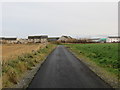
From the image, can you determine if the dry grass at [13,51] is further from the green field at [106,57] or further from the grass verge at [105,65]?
the green field at [106,57]

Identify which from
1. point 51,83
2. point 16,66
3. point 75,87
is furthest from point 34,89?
point 16,66

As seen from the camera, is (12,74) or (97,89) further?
(12,74)

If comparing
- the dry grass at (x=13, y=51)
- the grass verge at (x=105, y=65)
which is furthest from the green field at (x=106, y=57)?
the dry grass at (x=13, y=51)

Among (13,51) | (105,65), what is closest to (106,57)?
(105,65)

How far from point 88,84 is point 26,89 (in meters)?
3.17

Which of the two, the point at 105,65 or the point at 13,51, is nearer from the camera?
the point at 105,65

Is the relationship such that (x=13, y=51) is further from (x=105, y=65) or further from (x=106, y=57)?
(x=105, y=65)

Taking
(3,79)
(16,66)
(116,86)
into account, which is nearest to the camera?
(116,86)

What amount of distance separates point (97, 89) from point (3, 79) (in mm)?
5099

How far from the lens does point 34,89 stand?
8531 mm

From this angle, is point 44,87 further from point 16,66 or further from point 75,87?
point 16,66

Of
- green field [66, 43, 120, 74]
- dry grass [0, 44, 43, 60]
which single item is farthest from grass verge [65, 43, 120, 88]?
dry grass [0, 44, 43, 60]

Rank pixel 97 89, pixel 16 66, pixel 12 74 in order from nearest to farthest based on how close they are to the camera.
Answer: pixel 97 89 < pixel 12 74 < pixel 16 66

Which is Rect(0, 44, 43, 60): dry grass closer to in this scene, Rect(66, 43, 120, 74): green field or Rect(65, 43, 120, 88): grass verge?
Rect(65, 43, 120, 88): grass verge
